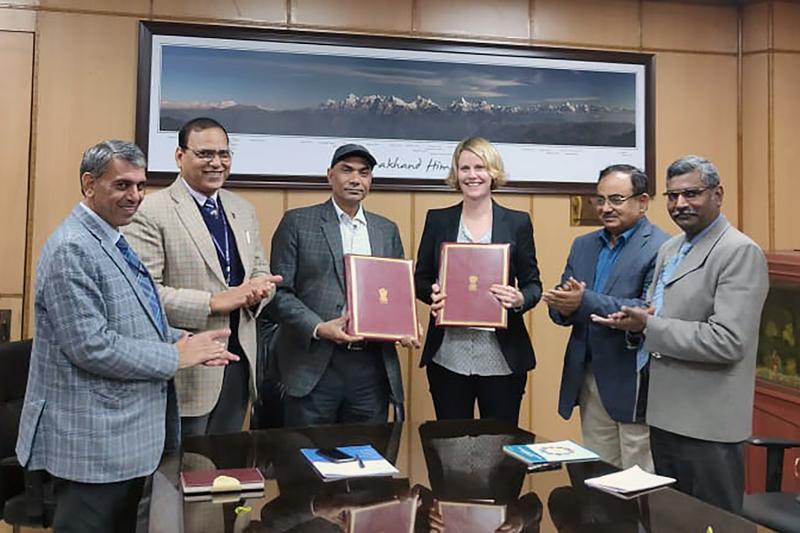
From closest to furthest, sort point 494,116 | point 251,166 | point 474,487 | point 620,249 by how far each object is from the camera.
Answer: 1. point 474,487
2. point 620,249
3. point 251,166
4. point 494,116

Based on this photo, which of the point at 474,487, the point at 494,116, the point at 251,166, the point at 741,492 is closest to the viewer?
the point at 474,487

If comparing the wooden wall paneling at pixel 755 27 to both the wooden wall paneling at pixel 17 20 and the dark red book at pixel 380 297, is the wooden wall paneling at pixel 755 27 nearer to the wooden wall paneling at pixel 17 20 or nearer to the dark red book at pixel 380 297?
the dark red book at pixel 380 297

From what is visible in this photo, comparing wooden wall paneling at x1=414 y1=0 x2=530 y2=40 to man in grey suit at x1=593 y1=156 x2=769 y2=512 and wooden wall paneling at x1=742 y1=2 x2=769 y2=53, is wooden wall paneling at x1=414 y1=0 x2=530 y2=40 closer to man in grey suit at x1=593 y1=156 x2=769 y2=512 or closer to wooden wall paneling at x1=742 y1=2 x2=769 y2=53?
wooden wall paneling at x1=742 y1=2 x2=769 y2=53

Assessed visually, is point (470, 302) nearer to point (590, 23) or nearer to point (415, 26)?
point (415, 26)

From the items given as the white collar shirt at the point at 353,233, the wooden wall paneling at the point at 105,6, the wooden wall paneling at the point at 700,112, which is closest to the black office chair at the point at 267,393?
the white collar shirt at the point at 353,233

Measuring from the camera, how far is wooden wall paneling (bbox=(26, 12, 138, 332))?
3.22m

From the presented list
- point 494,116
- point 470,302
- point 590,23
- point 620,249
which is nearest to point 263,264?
point 470,302

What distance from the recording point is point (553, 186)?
368 centimetres

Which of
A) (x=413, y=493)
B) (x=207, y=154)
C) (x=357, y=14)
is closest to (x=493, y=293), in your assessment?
(x=207, y=154)

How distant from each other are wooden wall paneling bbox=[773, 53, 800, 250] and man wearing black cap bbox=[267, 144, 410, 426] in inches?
91.6

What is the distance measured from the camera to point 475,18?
144 inches

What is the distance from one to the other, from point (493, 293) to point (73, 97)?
2.15m

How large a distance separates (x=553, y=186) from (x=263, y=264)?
1.72m

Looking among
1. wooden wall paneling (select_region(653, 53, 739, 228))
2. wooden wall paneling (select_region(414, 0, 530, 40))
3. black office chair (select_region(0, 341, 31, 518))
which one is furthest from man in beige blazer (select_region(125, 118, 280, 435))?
wooden wall paneling (select_region(653, 53, 739, 228))
